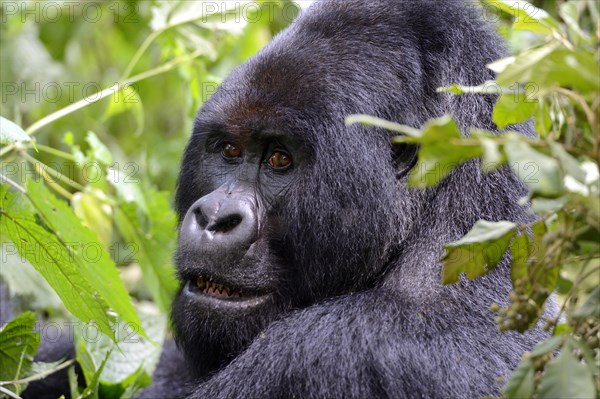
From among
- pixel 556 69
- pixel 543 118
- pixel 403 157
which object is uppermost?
pixel 556 69

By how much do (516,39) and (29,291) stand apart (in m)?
3.41

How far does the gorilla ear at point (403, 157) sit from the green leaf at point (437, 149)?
113 cm

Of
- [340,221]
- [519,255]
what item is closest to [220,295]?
[340,221]

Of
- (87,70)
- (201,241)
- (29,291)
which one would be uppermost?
(201,241)

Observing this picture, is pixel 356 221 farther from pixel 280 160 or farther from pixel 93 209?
pixel 93 209

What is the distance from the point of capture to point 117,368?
3600 millimetres

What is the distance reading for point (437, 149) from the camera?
6.31 ft

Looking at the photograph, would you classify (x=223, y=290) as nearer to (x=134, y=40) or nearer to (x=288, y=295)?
(x=288, y=295)

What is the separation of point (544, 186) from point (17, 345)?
216 centimetres

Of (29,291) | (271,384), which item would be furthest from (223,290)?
(29,291)

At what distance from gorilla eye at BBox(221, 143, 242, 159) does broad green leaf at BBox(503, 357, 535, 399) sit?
1625 mm

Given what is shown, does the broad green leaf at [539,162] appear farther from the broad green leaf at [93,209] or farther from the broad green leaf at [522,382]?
the broad green leaf at [93,209]

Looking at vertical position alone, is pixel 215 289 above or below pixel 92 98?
below

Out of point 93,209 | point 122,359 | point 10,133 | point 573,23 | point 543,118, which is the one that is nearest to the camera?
point 543,118
